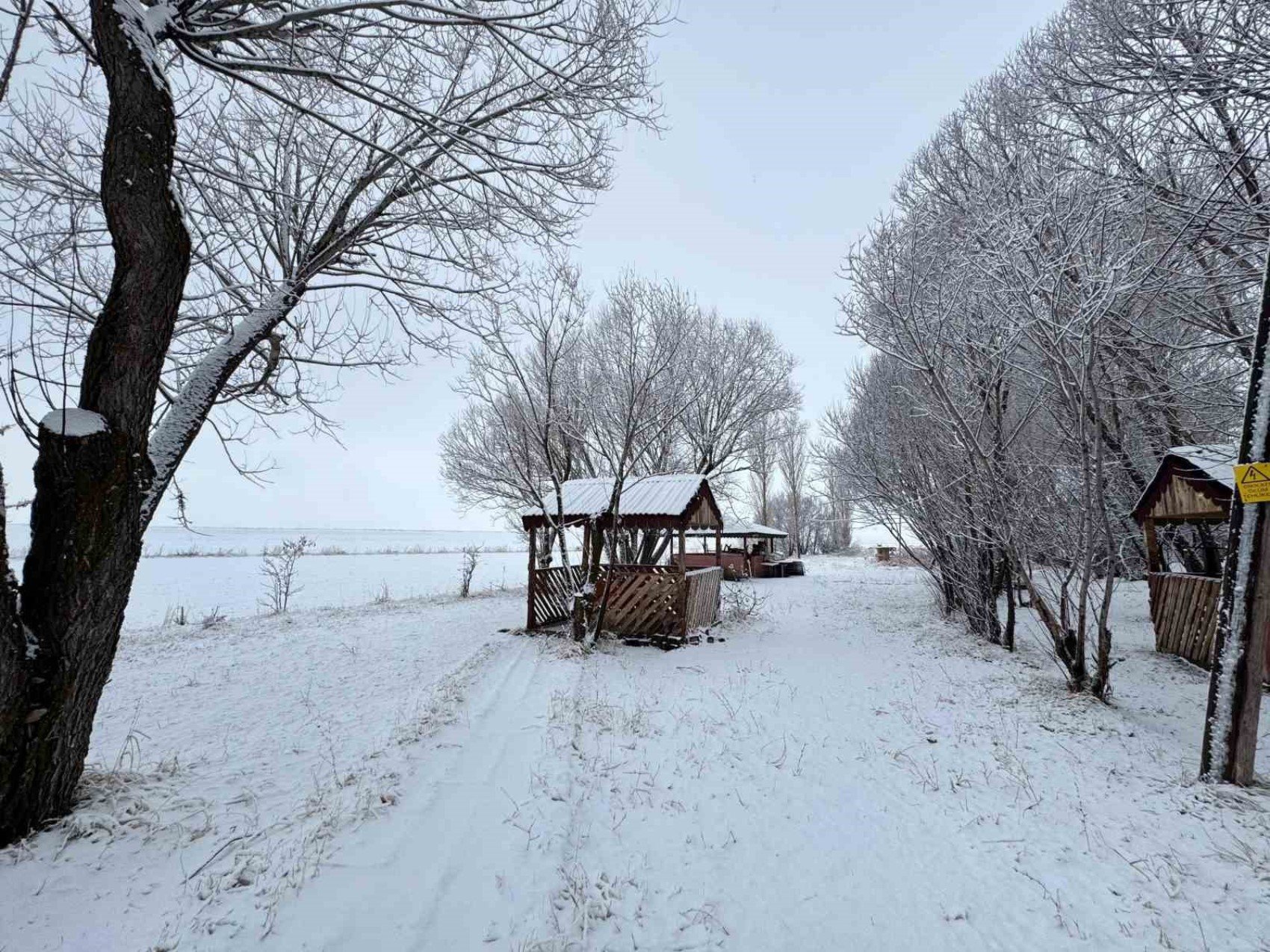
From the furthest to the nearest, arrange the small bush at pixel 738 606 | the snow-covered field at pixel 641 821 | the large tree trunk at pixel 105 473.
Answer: the small bush at pixel 738 606, the large tree trunk at pixel 105 473, the snow-covered field at pixel 641 821

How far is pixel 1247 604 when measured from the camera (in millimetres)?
3820

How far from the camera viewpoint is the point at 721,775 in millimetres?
4195

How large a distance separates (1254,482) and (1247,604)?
86 centimetres

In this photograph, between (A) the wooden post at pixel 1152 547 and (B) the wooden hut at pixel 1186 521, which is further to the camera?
(A) the wooden post at pixel 1152 547

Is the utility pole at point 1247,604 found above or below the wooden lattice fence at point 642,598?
above

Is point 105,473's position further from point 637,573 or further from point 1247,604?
point 637,573

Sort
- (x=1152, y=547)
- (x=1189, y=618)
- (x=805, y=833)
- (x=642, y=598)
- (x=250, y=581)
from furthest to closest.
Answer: (x=250, y=581), (x=642, y=598), (x=1152, y=547), (x=1189, y=618), (x=805, y=833)

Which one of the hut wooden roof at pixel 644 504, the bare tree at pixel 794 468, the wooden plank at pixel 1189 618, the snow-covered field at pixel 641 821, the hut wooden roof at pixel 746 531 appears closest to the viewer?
the snow-covered field at pixel 641 821

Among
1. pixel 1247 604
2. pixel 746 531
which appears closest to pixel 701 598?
pixel 1247 604

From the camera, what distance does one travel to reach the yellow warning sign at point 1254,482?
3.69 metres

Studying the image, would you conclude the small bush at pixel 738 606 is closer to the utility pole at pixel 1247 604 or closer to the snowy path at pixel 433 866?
the snowy path at pixel 433 866

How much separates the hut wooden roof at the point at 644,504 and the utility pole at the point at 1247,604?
7418 millimetres

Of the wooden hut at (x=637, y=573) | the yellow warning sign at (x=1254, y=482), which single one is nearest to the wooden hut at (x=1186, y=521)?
the yellow warning sign at (x=1254, y=482)

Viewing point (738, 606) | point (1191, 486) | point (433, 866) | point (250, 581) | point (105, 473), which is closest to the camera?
point (433, 866)
